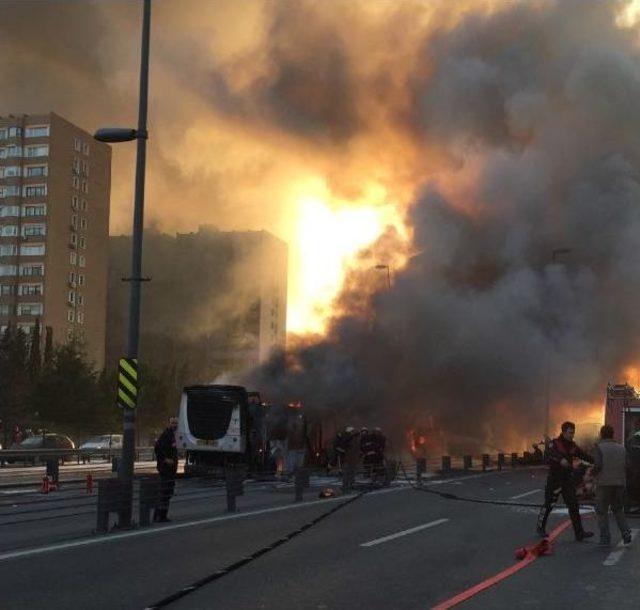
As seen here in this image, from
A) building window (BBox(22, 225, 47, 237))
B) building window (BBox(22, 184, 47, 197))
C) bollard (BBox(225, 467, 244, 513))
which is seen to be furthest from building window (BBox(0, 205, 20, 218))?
bollard (BBox(225, 467, 244, 513))

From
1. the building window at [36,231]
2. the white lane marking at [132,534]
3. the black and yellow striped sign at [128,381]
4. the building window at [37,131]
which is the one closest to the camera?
the white lane marking at [132,534]

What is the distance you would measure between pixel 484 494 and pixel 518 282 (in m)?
19.8

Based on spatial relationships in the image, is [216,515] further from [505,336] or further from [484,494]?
[505,336]

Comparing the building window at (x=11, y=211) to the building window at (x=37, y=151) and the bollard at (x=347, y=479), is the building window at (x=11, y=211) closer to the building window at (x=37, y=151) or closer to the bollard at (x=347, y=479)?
the building window at (x=37, y=151)

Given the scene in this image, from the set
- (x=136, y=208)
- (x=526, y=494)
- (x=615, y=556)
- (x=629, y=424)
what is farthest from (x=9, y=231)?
(x=615, y=556)

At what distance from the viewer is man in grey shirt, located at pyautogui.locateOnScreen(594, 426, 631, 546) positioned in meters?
11.5

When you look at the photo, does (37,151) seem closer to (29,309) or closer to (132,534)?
(29,309)

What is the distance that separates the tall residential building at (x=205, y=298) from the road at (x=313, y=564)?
86.1m

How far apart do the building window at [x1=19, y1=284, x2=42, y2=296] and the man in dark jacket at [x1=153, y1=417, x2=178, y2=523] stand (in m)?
77.0

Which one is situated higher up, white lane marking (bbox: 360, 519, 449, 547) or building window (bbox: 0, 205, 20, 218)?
building window (bbox: 0, 205, 20, 218)

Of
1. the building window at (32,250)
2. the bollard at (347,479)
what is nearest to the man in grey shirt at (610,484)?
the bollard at (347,479)

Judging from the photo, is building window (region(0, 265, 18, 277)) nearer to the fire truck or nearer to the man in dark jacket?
the fire truck

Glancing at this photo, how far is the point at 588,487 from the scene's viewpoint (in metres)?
18.8

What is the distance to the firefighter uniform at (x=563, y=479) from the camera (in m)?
12.0
